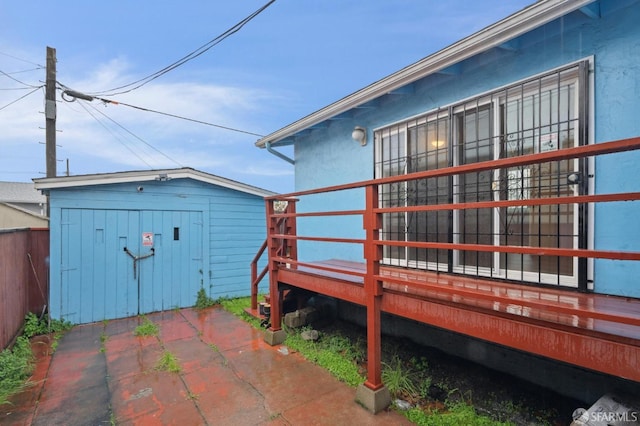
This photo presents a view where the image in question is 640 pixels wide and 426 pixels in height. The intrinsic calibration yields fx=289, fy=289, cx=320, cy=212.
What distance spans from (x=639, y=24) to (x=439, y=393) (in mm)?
3265

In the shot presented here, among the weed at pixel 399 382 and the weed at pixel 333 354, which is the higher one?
the weed at pixel 399 382

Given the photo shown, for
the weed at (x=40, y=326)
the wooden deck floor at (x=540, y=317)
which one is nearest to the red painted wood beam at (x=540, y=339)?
the wooden deck floor at (x=540, y=317)

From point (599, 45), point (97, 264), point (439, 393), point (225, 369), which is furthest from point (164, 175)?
point (599, 45)

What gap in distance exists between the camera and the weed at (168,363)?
10.6ft

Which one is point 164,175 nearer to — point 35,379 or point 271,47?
point 35,379

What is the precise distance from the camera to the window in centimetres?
244

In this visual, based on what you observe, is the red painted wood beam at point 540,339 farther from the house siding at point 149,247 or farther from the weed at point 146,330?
the house siding at point 149,247

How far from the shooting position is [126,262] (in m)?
5.35

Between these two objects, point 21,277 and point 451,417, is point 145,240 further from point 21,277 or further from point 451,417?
point 451,417

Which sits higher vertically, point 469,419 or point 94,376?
point 469,419

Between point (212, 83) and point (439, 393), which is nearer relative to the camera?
point (439, 393)

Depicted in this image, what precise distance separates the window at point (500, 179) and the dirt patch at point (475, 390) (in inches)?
36.5

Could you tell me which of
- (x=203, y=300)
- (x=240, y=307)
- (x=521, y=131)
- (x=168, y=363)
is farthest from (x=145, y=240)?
(x=521, y=131)

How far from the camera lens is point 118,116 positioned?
8836mm
